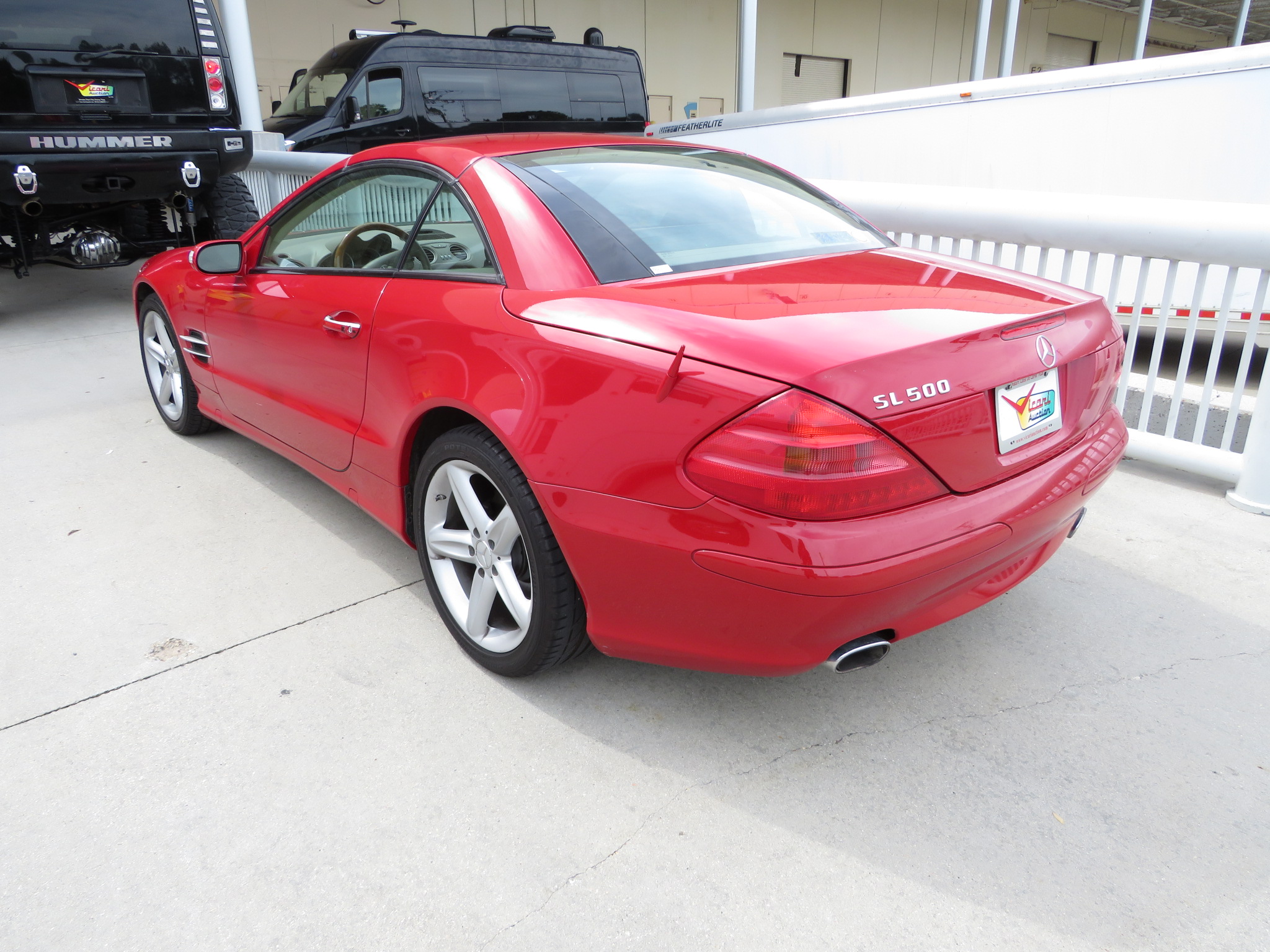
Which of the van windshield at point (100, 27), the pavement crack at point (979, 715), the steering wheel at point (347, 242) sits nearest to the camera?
the pavement crack at point (979, 715)

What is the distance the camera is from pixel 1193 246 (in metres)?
3.54

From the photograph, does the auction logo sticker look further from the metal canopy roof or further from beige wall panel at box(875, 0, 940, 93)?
the metal canopy roof

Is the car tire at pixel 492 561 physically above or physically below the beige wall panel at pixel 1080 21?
below

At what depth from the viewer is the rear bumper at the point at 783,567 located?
5.86 ft

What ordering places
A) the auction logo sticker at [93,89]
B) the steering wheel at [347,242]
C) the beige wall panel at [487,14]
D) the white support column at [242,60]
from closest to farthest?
1. the steering wheel at [347,242]
2. the auction logo sticker at [93,89]
3. the white support column at [242,60]
4. the beige wall panel at [487,14]

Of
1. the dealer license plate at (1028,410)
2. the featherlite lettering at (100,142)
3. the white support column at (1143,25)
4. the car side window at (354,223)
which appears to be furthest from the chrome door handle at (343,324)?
the white support column at (1143,25)

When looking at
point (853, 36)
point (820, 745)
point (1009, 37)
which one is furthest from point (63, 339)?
point (853, 36)

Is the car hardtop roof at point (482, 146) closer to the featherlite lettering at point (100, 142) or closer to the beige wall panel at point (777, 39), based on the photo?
the featherlite lettering at point (100, 142)

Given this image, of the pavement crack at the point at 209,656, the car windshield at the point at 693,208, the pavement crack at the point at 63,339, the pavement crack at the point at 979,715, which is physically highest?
the car windshield at the point at 693,208

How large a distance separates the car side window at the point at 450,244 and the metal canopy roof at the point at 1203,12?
24.7m

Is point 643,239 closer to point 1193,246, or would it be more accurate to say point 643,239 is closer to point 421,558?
point 421,558

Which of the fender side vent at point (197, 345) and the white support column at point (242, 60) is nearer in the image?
the fender side vent at point (197, 345)

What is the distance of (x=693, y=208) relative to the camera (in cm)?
259

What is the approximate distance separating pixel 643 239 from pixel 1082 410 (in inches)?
46.8
